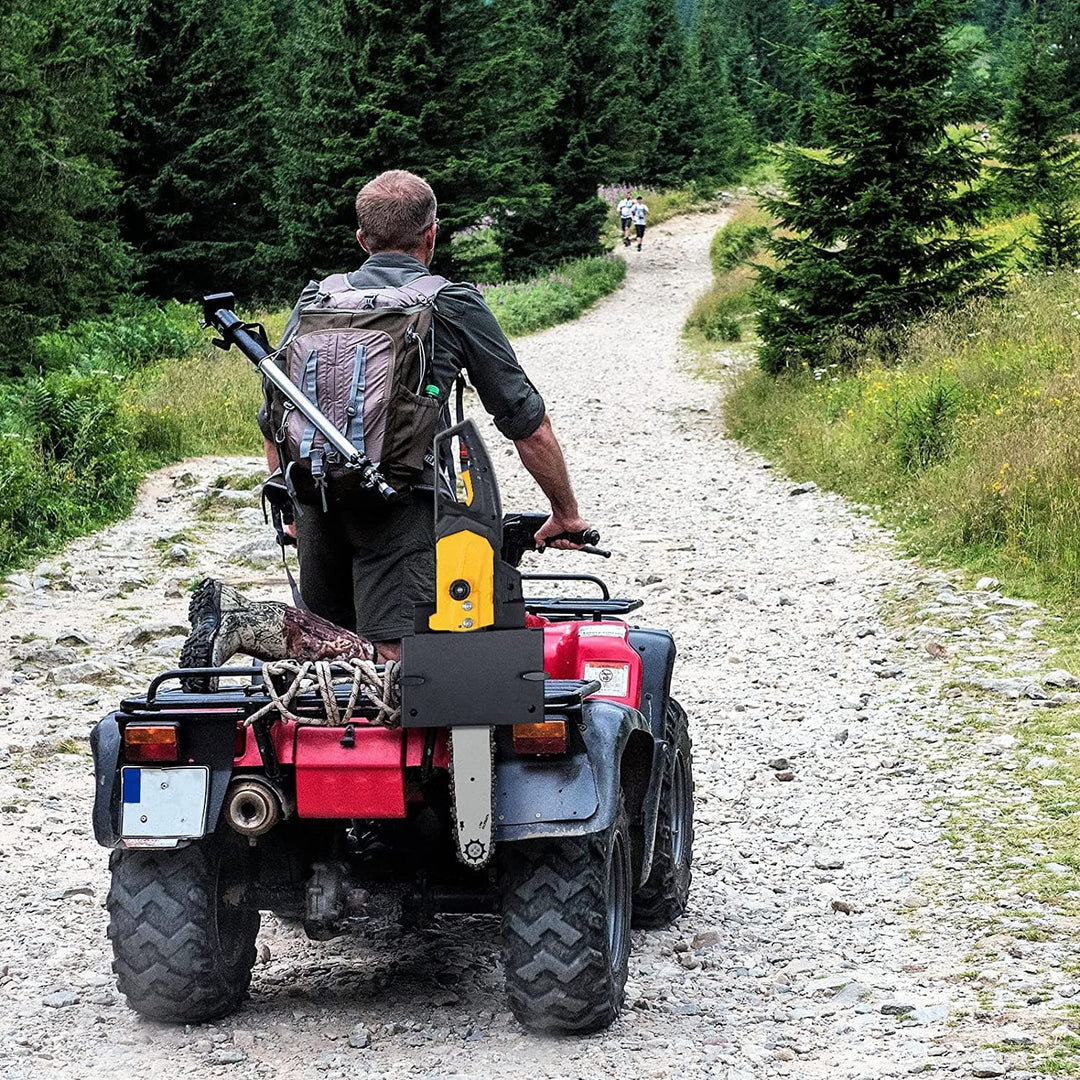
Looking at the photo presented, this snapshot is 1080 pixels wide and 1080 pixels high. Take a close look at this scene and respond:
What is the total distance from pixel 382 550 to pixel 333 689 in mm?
585

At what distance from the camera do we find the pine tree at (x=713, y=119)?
191 feet

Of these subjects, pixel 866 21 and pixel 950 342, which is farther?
pixel 866 21

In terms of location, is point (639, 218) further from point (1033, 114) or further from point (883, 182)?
point (883, 182)

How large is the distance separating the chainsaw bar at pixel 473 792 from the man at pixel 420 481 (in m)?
0.71

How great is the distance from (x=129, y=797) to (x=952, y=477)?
8985 mm

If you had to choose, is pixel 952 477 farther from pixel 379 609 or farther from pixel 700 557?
pixel 379 609

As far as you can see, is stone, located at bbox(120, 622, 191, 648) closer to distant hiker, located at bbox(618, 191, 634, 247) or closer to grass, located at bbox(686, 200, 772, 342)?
grass, located at bbox(686, 200, 772, 342)

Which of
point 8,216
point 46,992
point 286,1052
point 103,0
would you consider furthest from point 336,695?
point 103,0

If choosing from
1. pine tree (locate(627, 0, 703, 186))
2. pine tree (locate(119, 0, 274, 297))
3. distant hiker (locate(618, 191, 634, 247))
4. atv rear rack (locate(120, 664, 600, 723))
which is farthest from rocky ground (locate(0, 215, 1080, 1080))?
pine tree (locate(627, 0, 703, 186))

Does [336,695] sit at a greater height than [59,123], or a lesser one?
lesser

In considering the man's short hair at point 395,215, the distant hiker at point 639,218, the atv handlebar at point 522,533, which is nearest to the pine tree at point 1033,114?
the distant hiker at point 639,218

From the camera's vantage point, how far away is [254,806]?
384 cm

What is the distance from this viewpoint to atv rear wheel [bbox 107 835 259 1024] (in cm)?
404

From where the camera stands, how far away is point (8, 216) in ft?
75.0
